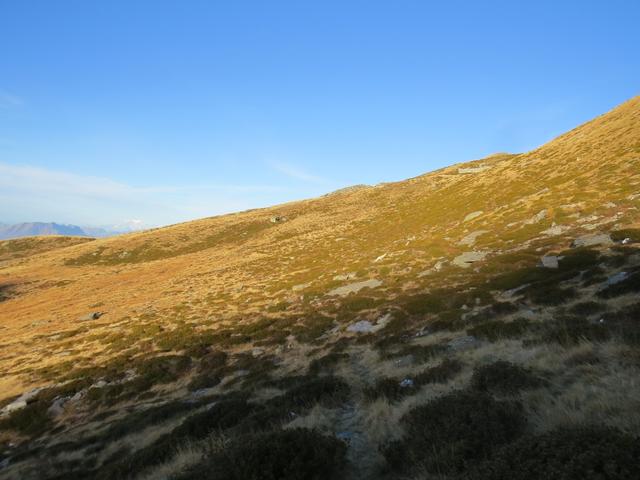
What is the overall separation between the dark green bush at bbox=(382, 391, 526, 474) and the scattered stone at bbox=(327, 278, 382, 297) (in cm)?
2495

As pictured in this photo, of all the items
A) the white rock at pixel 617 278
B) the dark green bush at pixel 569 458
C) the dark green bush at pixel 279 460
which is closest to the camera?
the dark green bush at pixel 569 458

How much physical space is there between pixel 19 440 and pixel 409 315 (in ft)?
67.3

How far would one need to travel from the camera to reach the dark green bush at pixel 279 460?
21.8ft

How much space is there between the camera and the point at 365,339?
2042 cm

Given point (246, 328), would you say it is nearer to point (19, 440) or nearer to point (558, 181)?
point (19, 440)

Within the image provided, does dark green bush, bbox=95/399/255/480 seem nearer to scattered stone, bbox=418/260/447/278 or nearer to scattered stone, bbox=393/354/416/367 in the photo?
scattered stone, bbox=393/354/416/367

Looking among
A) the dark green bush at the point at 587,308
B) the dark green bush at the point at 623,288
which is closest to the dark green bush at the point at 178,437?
the dark green bush at the point at 587,308

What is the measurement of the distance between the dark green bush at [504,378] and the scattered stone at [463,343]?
3.67 metres

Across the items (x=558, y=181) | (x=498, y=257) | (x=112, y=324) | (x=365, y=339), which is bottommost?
(x=112, y=324)

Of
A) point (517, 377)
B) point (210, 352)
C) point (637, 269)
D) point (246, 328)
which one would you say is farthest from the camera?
point (246, 328)

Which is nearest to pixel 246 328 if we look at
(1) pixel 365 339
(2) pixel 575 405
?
(1) pixel 365 339

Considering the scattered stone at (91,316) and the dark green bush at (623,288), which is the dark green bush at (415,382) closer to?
the dark green bush at (623,288)

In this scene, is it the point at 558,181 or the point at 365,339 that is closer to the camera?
the point at 365,339

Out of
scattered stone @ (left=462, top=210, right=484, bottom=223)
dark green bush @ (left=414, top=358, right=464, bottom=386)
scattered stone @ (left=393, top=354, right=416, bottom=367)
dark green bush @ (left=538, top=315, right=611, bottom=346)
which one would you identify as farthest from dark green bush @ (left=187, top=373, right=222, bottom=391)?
scattered stone @ (left=462, top=210, right=484, bottom=223)
